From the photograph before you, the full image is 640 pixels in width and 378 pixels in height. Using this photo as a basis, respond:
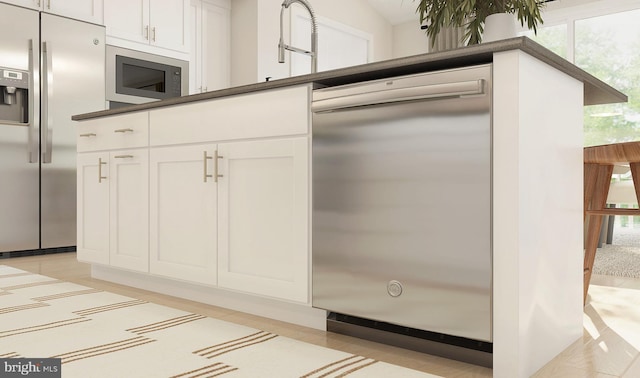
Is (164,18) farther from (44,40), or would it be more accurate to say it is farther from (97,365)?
(97,365)

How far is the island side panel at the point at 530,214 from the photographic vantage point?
1386 mm

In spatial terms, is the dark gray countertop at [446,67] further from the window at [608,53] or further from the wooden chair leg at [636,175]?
the window at [608,53]

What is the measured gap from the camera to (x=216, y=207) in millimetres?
2227

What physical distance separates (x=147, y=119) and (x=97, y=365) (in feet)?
4.44

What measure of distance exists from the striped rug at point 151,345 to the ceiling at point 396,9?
5.71 metres

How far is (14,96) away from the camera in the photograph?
3926 mm

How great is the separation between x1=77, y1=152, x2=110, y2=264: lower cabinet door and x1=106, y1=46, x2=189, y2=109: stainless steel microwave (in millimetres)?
1639

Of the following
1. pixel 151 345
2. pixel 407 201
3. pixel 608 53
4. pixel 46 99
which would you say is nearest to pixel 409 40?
pixel 608 53

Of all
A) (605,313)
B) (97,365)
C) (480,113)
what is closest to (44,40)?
(97,365)

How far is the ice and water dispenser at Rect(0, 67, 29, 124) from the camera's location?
12.6 ft

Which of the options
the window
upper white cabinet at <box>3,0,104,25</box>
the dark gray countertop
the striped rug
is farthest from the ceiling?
the striped rug

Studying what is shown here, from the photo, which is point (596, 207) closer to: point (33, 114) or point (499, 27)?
point (499, 27)

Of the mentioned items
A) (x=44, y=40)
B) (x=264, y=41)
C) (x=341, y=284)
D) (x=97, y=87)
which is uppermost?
(x=264, y=41)

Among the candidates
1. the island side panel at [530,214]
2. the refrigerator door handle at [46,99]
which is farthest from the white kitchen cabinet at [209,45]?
the island side panel at [530,214]
